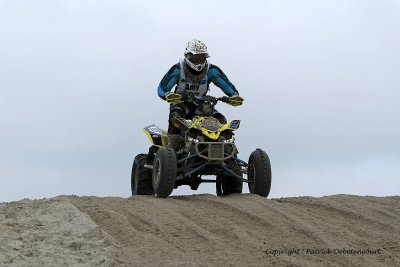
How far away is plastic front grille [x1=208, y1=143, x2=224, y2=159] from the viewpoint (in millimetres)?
12773

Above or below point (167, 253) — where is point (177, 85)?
above

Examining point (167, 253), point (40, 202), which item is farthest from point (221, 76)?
point (167, 253)

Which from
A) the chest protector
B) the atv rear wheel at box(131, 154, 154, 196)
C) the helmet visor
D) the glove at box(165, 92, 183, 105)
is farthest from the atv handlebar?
the atv rear wheel at box(131, 154, 154, 196)

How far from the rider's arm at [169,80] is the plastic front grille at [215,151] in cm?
194

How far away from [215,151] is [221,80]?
7.43 feet

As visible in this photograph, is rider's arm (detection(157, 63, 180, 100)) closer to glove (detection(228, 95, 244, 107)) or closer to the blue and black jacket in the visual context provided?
the blue and black jacket

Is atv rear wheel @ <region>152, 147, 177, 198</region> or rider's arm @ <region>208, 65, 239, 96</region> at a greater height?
rider's arm @ <region>208, 65, 239, 96</region>

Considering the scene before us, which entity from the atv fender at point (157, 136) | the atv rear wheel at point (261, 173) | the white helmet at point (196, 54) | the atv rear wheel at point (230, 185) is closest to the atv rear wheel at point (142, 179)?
the atv fender at point (157, 136)

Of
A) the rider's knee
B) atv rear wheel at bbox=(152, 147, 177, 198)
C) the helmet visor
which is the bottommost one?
atv rear wheel at bbox=(152, 147, 177, 198)

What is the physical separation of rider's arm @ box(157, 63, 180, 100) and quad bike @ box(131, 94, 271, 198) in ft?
2.20

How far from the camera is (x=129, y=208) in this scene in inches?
418

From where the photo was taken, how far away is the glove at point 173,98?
44.7ft

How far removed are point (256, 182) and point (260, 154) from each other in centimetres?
49

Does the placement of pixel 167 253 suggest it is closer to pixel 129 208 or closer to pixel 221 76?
pixel 129 208
